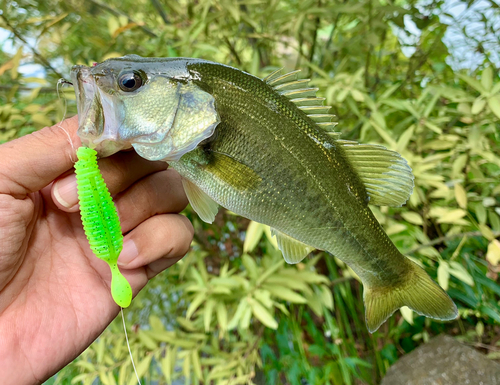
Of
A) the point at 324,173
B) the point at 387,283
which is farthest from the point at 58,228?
the point at 387,283

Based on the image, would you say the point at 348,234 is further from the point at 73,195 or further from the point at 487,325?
the point at 487,325

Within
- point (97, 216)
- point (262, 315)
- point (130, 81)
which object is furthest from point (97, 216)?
point (262, 315)

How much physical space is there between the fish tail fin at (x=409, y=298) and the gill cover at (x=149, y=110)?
0.55m

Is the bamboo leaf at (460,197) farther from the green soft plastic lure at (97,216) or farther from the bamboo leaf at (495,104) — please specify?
the green soft plastic lure at (97,216)

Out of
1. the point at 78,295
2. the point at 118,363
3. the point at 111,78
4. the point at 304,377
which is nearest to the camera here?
the point at 111,78

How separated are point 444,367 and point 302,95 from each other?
1538 millimetres

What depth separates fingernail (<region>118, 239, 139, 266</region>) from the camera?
2.56 ft

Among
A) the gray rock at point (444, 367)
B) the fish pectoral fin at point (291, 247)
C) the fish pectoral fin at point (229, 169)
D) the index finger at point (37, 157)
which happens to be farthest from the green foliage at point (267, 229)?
the index finger at point (37, 157)

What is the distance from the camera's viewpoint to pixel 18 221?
694 mm

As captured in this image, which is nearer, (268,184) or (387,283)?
(268,184)

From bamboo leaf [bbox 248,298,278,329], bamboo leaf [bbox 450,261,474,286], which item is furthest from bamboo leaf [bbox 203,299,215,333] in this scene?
bamboo leaf [bbox 450,261,474,286]

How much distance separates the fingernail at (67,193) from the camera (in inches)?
26.4

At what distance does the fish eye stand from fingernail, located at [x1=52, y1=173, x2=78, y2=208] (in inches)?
9.0

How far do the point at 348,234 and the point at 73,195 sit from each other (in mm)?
581
